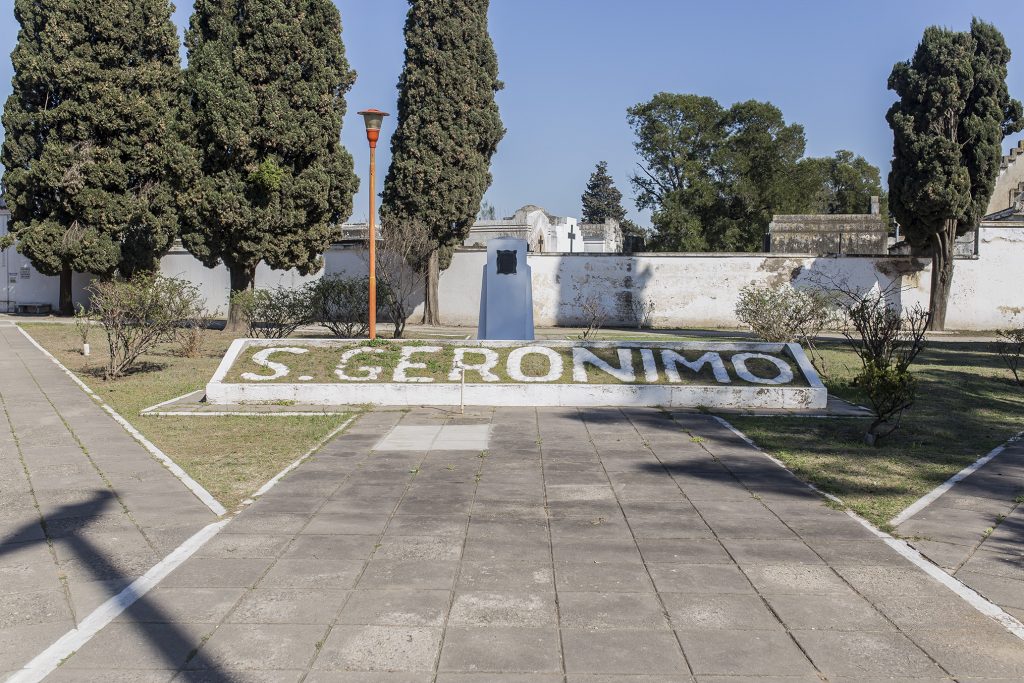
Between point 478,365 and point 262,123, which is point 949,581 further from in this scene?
point 262,123

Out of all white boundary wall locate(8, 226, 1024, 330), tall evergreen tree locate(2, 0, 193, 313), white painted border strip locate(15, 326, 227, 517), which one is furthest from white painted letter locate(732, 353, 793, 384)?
tall evergreen tree locate(2, 0, 193, 313)

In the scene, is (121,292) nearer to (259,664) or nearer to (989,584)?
(259,664)

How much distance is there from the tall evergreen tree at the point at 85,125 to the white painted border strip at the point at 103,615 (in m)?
21.2

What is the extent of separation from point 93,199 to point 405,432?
1943 centimetres

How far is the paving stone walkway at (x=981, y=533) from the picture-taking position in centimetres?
529

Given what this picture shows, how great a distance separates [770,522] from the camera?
654cm

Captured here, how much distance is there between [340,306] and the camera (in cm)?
1903

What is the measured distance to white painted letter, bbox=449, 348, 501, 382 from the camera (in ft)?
42.2

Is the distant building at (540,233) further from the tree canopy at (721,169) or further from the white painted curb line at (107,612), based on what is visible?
the white painted curb line at (107,612)

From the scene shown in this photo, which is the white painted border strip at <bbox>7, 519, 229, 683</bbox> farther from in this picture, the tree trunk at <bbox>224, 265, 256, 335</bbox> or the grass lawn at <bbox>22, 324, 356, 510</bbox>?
the tree trunk at <bbox>224, 265, 256, 335</bbox>

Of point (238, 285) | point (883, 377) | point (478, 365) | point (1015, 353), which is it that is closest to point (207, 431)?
point (478, 365)

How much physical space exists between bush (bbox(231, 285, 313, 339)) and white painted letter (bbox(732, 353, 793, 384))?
30.9 feet

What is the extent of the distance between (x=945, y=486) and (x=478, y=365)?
7.10 m

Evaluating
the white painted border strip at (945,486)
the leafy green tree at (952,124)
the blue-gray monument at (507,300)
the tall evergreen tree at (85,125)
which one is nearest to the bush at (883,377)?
the white painted border strip at (945,486)
